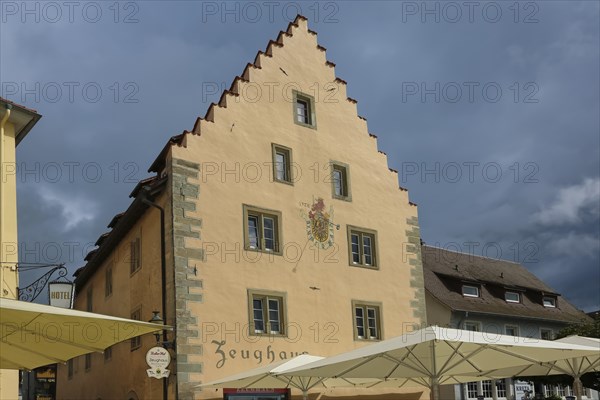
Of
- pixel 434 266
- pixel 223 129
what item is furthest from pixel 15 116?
pixel 434 266

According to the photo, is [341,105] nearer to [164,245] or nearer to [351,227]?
[351,227]

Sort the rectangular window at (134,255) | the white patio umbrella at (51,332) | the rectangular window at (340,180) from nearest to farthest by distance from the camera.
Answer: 1. the white patio umbrella at (51,332)
2. the rectangular window at (134,255)
3. the rectangular window at (340,180)

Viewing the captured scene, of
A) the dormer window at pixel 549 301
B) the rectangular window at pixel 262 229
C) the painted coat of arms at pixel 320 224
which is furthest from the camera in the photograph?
the dormer window at pixel 549 301

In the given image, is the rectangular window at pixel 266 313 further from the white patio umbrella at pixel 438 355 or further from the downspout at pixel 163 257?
the white patio umbrella at pixel 438 355

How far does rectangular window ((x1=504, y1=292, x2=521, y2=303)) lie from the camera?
1390 inches

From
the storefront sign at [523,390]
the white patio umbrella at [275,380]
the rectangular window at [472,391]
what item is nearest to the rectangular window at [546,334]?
the storefront sign at [523,390]

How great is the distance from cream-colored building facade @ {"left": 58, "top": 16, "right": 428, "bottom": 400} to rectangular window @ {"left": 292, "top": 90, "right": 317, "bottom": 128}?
0.05 m

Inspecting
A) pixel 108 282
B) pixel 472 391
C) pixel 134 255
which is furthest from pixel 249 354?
pixel 472 391

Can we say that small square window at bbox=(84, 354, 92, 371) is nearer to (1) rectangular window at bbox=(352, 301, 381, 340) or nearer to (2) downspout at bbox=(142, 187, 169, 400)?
(2) downspout at bbox=(142, 187, 169, 400)

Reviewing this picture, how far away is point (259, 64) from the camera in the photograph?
22.3 metres

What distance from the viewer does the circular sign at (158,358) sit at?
653 inches

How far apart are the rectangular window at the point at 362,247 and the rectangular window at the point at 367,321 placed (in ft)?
4.22

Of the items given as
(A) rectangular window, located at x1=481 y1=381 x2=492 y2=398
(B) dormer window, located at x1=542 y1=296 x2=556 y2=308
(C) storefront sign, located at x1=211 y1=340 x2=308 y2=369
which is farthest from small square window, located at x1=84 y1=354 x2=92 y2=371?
(B) dormer window, located at x1=542 y1=296 x2=556 y2=308

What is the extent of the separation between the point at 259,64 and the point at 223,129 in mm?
2899
